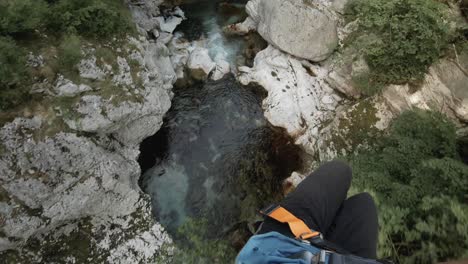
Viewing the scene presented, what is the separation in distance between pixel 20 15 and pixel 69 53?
110 cm

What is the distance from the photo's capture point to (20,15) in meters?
6.14

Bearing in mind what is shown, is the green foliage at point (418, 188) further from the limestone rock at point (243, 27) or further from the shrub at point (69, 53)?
the limestone rock at point (243, 27)

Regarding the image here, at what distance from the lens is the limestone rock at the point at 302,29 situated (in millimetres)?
9922

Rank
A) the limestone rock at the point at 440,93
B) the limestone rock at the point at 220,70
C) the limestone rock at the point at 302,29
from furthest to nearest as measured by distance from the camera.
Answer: the limestone rock at the point at 220,70, the limestone rock at the point at 302,29, the limestone rock at the point at 440,93

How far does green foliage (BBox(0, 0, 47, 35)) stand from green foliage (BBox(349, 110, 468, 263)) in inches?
299

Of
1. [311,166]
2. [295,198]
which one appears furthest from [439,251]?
[311,166]

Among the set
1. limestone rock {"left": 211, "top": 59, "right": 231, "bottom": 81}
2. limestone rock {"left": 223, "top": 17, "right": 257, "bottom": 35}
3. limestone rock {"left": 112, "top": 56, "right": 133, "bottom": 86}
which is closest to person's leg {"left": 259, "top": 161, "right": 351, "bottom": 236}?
limestone rock {"left": 112, "top": 56, "right": 133, "bottom": 86}

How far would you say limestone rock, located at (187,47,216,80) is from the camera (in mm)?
10977

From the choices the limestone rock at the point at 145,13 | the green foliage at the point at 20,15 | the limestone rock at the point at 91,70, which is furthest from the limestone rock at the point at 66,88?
the limestone rock at the point at 145,13

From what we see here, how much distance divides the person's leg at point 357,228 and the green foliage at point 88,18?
23.0 ft

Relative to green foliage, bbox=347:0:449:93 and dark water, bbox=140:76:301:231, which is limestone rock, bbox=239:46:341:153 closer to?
dark water, bbox=140:76:301:231

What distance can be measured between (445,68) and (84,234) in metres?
9.95

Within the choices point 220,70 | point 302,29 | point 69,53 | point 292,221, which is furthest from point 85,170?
point 302,29

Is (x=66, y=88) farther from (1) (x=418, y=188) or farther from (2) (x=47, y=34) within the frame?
(1) (x=418, y=188)
